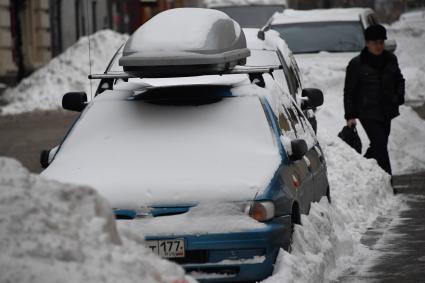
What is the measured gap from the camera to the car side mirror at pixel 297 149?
8.22m

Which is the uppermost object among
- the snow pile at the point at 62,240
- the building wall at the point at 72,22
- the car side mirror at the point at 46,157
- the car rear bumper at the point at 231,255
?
the snow pile at the point at 62,240

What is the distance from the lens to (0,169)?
5.57m

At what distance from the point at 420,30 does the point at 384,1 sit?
1903 cm

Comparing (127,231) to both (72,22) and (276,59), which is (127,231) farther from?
(72,22)

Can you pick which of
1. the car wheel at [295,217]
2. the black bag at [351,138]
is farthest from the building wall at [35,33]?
the car wheel at [295,217]

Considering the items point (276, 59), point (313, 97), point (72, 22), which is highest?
point (313, 97)

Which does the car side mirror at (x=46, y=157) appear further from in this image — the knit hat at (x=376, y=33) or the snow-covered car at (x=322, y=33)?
the snow-covered car at (x=322, y=33)

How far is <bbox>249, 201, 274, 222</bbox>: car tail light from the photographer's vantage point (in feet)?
24.4

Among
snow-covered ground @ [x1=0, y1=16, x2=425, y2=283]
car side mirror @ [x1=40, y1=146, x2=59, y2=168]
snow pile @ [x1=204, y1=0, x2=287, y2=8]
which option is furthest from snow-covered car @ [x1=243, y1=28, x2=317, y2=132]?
snow pile @ [x1=204, y1=0, x2=287, y2=8]

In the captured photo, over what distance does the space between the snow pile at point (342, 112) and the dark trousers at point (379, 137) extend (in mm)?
1010

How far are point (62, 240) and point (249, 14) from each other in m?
29.3

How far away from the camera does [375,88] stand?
1401cm

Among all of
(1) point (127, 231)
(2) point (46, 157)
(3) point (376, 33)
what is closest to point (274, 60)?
(3) point (376, 33)

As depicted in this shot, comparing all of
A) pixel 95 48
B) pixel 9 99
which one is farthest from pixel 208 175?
pixel 95 48
